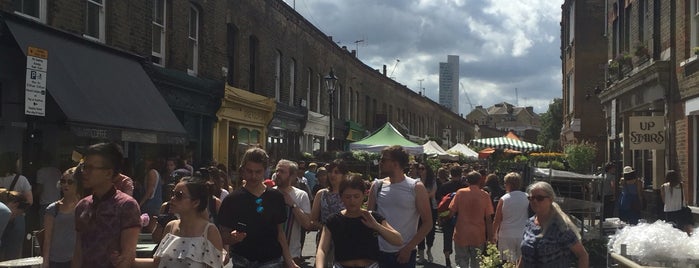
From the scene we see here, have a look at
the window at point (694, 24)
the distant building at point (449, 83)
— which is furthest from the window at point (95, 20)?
the distant building at point (449, 83)

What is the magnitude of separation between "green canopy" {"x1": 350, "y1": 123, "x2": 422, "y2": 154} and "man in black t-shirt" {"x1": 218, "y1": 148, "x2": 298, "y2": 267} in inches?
668

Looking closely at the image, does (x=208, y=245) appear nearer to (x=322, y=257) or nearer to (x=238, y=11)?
(x=322, y=257)

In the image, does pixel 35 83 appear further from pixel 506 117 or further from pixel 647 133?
pixel 506 117

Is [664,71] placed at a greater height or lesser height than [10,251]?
greater

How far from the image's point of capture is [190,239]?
4809 mm

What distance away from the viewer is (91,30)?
559 inches

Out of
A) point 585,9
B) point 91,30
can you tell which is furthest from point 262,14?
point 585,9

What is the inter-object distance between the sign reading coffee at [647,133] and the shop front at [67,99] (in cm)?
1029

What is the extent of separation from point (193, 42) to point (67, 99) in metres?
7.77

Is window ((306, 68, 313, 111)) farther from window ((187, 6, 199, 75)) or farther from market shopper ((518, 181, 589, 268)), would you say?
market shopper ((518, 181, 589, 268))

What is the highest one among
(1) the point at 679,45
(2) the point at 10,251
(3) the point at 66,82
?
(1) the point at 679,45

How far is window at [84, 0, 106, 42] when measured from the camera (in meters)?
14.1

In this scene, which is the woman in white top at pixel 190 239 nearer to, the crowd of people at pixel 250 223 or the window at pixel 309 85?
the crowd of people at pixel 250 223

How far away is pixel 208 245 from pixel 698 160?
1275cm
